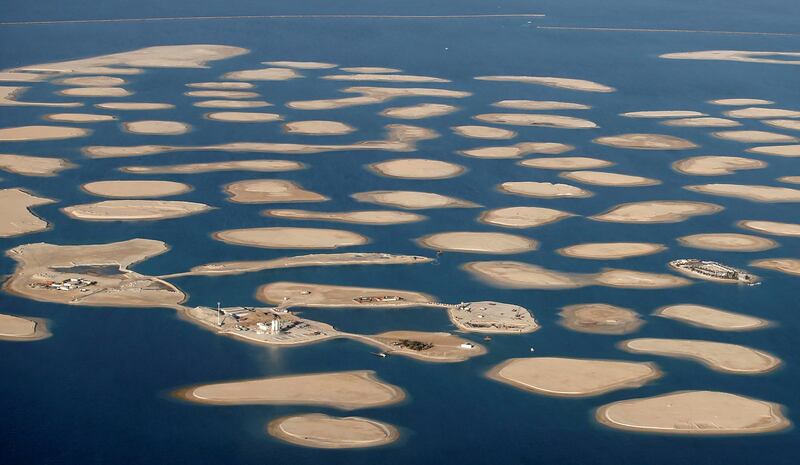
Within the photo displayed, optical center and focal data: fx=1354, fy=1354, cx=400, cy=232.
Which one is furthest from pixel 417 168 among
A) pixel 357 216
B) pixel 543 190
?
pixel 357 216

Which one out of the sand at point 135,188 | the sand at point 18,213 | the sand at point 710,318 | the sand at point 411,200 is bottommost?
the sand at point 18,213

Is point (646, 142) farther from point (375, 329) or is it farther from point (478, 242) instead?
point (375, 329)

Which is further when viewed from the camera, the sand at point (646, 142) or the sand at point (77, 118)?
the sand at point (77, 118)

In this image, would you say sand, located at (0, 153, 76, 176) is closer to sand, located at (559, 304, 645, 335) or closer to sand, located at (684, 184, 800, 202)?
sand, located at (559, 304, 645, 335)

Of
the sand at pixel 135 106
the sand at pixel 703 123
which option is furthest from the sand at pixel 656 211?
the sand at pixel 135 106

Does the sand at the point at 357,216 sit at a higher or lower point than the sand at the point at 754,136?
lower

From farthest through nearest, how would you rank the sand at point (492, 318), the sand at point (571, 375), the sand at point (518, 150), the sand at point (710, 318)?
the sand at point (518, 150) < the sand at point (710, 318) < the sand at point (492, 318) < the sand at point (571, 375)

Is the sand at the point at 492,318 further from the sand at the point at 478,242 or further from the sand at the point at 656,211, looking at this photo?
the sand at the point at 656,211
